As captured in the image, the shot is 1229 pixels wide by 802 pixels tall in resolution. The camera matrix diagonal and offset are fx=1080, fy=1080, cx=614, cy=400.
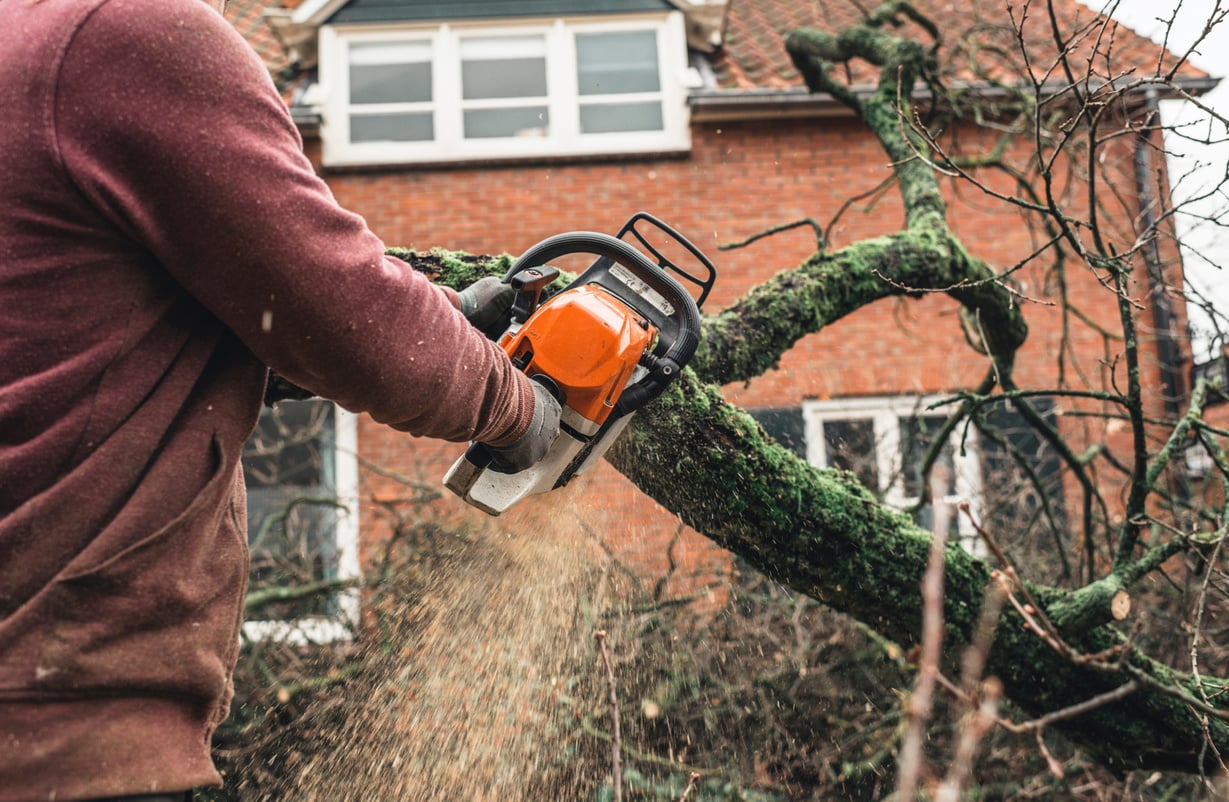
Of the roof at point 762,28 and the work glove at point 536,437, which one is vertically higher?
the roof at point 762,28

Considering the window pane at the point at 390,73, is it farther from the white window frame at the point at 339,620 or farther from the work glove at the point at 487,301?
the work glove at the point at 487,301

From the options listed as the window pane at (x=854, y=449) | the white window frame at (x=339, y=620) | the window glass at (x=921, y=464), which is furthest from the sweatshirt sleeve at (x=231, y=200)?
the window pane at (x=854, y=449)

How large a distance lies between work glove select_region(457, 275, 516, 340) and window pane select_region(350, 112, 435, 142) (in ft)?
21.3

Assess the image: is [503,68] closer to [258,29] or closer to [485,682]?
[258,29]

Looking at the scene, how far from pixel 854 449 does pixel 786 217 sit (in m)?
2.13

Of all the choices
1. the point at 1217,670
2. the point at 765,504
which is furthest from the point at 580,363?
the point at 1217,670

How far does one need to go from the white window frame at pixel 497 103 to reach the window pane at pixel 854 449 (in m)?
2.53

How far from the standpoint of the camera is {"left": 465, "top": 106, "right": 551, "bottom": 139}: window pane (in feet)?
28.4

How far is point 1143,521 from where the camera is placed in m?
3.45

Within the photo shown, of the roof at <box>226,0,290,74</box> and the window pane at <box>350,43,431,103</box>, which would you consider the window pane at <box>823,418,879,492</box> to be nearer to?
the window pane at <box>350,43,431,103</box>

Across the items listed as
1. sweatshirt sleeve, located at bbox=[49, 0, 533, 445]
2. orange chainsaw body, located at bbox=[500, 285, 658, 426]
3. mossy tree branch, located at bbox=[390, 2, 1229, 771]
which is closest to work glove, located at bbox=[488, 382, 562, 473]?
orange chainsaw body, located at bbox=[500, 285, 658, 426]

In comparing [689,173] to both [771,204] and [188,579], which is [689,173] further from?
[188,579]

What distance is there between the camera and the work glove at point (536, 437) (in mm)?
2158

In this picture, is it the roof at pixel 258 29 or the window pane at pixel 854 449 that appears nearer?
the window pane at pixel 854 449
